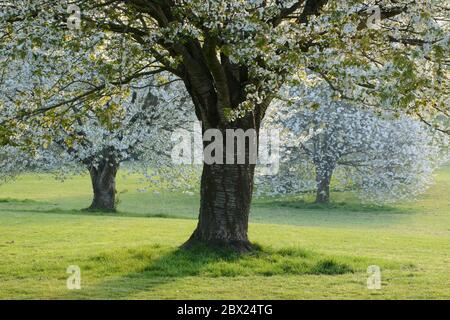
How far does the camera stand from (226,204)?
647 inches

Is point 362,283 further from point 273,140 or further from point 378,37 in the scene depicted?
point 273,140

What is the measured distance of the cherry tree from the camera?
11.6m

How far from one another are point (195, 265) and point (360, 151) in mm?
29203

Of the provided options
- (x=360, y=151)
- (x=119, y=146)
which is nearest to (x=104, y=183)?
(x=119, y=146)

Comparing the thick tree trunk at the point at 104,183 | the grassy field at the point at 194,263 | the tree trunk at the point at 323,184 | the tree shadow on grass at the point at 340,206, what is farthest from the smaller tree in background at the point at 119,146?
the tree shadow on grass at the point at 340,206

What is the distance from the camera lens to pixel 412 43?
47.0 ft

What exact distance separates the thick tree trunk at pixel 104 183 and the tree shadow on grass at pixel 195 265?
1735cm

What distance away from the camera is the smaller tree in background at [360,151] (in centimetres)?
4141

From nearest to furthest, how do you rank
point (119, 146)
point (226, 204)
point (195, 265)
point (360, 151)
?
point (195, 265) < point (226, 204) < point (119, 146) < point (360, 151)

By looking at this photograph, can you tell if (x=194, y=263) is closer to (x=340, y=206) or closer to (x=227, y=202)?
(x=227, y=202)

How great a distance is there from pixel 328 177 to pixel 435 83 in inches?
1302

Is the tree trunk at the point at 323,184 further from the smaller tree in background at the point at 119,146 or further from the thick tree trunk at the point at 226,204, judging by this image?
the thick tree trunk at the point at 226,204

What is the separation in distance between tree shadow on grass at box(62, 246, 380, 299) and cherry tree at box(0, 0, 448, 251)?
0.67 metres

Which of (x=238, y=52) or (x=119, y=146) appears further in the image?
(x=119, y=146)
